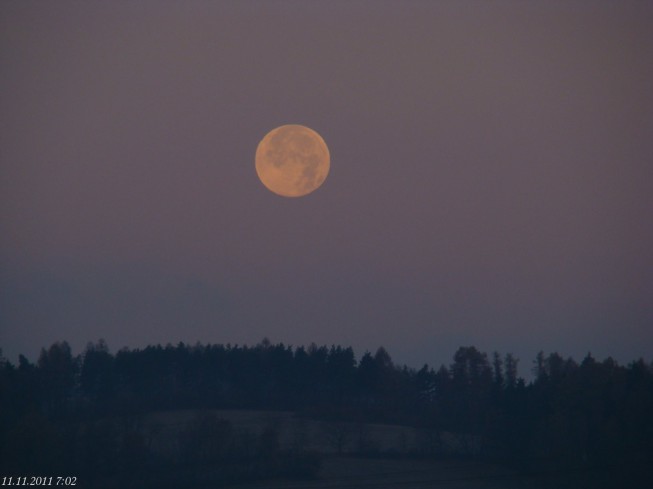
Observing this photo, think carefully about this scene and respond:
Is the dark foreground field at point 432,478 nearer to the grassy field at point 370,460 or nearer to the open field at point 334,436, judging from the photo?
the grassy field at point 370,460

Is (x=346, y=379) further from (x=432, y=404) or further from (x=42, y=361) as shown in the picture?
(x=42, y=361)

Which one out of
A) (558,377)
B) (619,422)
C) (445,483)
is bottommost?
(445,483)

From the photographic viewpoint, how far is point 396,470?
42.5 m

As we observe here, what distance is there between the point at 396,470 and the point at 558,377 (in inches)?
619

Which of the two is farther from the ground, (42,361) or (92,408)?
(42,361)

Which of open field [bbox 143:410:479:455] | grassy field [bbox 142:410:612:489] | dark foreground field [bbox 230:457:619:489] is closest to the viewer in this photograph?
dark foreground field [bbox 230:457:619:489]

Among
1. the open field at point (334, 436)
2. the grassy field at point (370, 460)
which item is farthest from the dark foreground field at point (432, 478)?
the open field at point (334, 436)

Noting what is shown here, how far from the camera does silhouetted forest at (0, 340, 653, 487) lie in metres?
40.8

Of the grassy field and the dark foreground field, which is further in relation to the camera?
the grassy field

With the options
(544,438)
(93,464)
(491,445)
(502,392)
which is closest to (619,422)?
(544,438)

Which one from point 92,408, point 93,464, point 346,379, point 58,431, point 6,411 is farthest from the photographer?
point 346,379

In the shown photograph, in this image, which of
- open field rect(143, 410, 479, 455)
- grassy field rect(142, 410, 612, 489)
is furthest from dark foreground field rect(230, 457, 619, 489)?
open field rect(143, 410, 479, 455)

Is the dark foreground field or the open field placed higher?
the open field

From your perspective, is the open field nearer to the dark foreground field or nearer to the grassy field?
A: the grassy field
